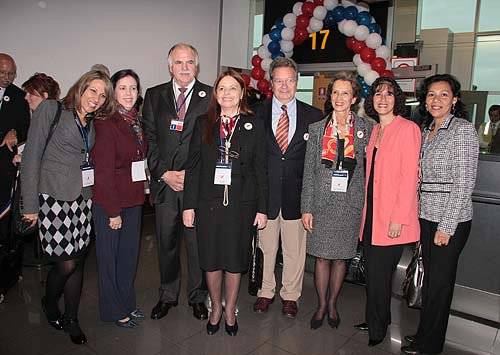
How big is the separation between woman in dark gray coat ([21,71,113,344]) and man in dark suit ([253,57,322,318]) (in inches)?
42.7

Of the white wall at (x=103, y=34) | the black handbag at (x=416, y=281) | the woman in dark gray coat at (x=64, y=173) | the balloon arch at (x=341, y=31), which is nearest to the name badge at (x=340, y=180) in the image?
the black handbag at (x=416, y=281)

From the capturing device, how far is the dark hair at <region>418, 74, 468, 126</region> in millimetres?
2301

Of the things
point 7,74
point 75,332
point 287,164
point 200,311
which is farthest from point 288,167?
point 7,74

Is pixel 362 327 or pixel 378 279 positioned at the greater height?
pixel 378 279

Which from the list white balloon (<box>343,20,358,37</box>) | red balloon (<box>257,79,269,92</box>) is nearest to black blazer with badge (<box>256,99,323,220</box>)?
white balloon (<box>343,20,358,37</box>)

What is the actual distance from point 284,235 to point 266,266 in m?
0.31

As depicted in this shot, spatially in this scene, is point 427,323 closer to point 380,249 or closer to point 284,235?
point 380,249

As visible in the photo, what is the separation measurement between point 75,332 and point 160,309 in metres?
0.59

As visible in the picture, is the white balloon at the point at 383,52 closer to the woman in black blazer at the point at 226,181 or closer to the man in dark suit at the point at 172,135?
the man in dark suit at the point at 172,135

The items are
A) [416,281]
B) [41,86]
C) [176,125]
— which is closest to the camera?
[416,281]

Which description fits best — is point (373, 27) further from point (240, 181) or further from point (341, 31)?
point (240, 181)

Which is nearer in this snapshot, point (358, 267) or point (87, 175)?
point (87, 175)

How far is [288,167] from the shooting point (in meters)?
2.72

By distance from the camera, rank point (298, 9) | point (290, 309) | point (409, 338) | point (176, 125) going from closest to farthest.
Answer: point (409, 338)
point (176, 125)
point (290, 309)
point (298, 9)
